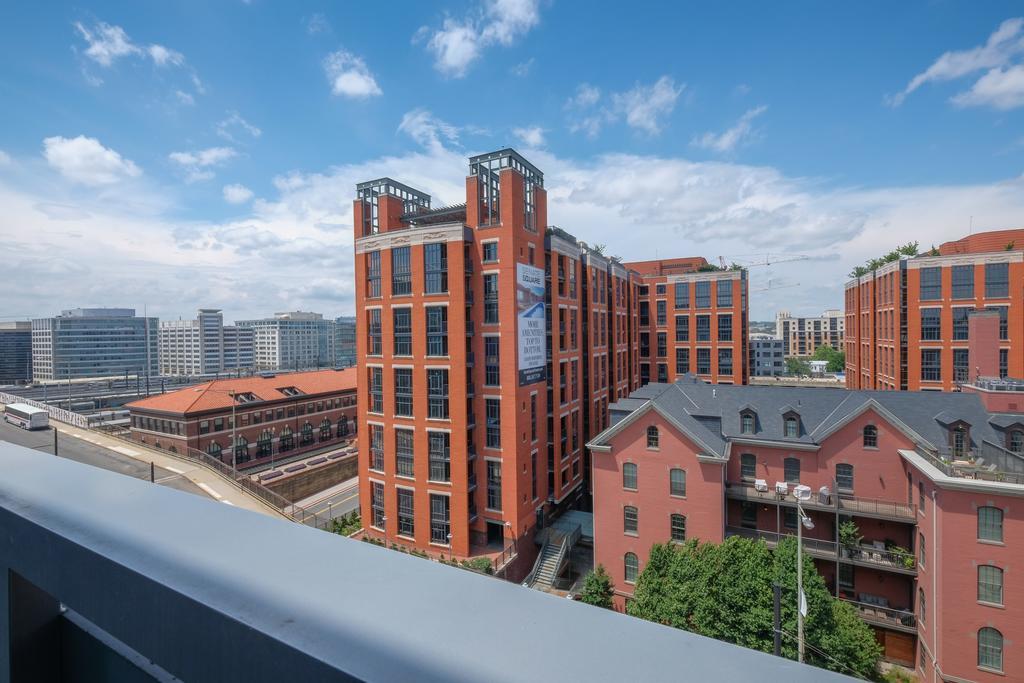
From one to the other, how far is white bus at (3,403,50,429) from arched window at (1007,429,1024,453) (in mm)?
75337

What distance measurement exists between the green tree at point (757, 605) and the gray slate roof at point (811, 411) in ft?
20.3

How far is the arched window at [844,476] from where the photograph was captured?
26.2 metres

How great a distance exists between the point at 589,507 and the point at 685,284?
32.7 meters

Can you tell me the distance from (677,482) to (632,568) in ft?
18.8

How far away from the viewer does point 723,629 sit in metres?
20.7

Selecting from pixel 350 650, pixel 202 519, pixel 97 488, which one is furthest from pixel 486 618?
pixel 97 488

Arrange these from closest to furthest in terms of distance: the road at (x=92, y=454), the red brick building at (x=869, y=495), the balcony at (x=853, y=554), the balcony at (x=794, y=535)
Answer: the red brick building at (x=869, y=495)
the balcony at (x=853, y=554)
the balcony at (x=794, y=535)
the road at (x=92, y=454)

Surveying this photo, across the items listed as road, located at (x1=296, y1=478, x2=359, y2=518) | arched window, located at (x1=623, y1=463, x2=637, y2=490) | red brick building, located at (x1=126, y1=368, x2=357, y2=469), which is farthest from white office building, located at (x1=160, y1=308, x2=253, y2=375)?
arched window, located at (x1=623, y1=463, x2=637, y2=490)

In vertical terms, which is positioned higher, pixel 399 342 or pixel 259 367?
pixel 399 342

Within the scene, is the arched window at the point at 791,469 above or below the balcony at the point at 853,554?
above

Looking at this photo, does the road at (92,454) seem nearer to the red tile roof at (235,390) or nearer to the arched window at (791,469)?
the red tile roof at (235,390)

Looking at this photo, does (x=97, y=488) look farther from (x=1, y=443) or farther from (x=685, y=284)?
(x=685, y=284)

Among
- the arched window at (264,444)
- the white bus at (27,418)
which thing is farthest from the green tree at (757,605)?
the white bus at (27,418)

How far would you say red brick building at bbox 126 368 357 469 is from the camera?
50.1 metres
